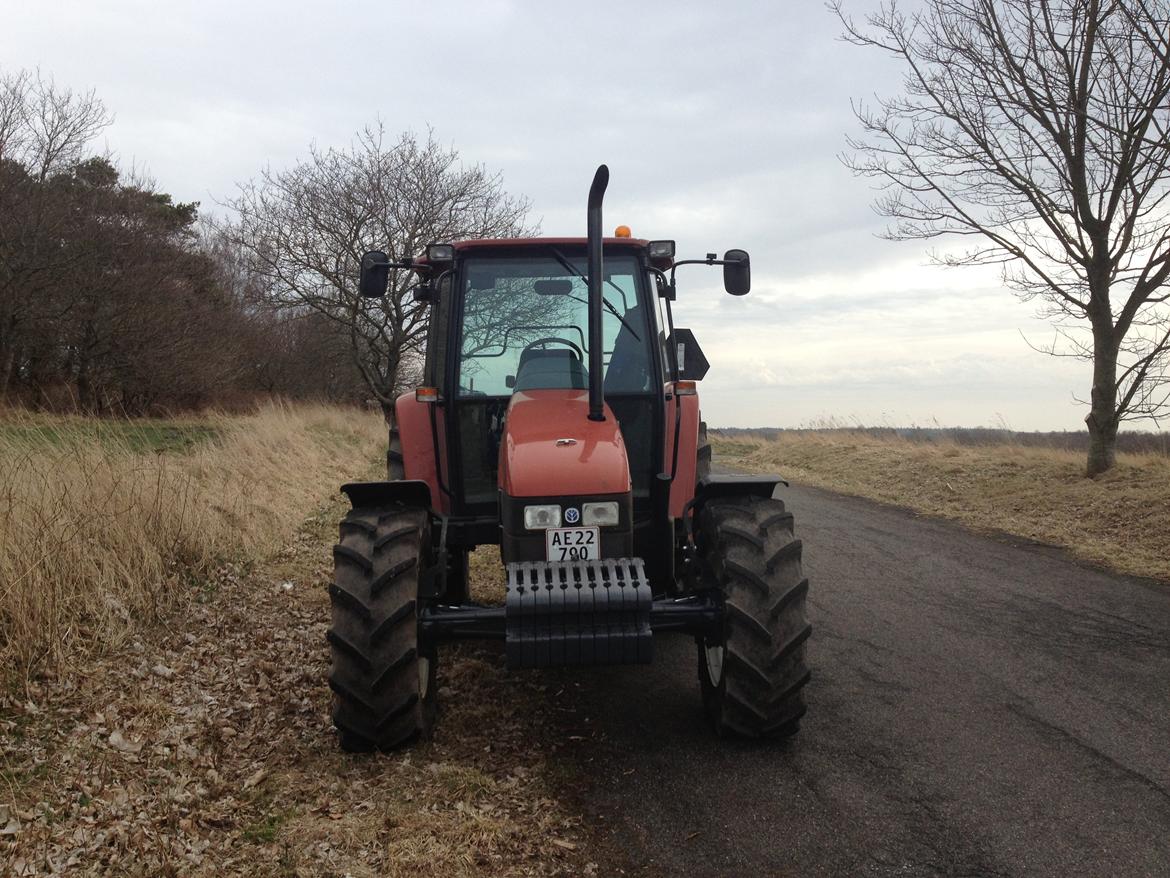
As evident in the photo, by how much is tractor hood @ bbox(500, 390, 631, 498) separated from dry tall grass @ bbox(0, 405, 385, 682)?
2.55 meters

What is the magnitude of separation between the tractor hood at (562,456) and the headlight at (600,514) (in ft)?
0.23

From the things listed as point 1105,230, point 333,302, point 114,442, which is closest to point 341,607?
point 114,442

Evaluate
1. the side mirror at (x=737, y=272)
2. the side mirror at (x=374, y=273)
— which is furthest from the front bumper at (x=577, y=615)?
the side mirror at (x=374, y=273)

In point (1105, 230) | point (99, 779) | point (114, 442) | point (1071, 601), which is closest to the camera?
point (99, 779)

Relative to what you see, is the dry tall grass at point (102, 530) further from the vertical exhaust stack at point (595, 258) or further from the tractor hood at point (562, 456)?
the vertical exhaust stack at point (595, 258)

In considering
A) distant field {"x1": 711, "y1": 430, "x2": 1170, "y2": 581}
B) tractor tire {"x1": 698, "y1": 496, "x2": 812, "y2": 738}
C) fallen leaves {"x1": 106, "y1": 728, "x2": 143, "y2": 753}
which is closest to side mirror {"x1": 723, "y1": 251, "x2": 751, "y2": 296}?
tractor tire {"x1": 698, "y1": 496, "x2": 812, "y2": 738}

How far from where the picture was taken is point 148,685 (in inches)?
181

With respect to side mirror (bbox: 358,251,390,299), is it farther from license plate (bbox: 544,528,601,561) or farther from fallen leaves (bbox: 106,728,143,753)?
fallen leaves (bbox: 106,728,143,753)

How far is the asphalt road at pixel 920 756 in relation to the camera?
10.3 feet

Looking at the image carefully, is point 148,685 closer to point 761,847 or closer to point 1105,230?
point 761,847

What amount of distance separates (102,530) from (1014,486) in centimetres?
1193

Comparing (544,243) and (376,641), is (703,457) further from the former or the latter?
(376,641)

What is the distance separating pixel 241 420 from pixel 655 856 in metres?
16.3

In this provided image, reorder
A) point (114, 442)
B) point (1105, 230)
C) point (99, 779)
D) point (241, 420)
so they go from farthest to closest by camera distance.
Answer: point (241, 420) → point (1105, 230) → point (114, 442) → point (99, 779)
